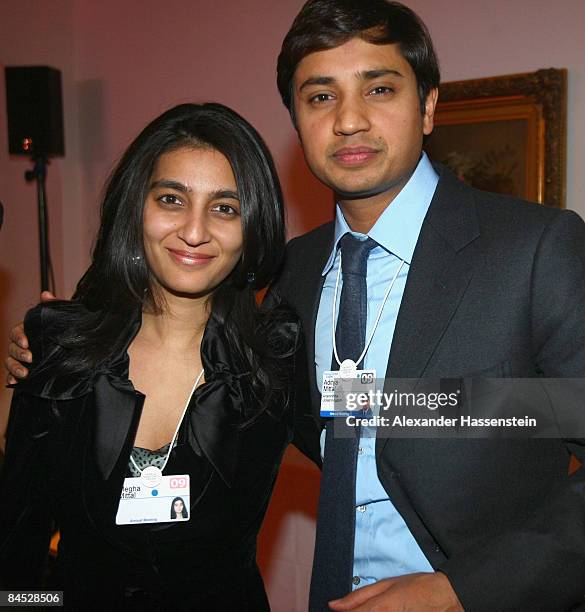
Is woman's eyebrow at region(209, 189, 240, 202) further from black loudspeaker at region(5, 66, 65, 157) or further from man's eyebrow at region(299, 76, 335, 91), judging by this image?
black loudspeaker at region(5, 66, 65, 157)

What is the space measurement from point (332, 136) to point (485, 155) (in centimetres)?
160

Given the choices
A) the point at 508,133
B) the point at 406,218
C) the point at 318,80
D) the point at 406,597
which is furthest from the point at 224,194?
the point at 508,133

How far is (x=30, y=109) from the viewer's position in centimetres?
433

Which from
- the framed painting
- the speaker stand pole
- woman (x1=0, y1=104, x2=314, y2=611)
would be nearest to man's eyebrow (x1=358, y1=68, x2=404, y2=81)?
woman (x1=0, y1=104, x2=314, y2=611)

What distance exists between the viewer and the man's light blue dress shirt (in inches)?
68.6

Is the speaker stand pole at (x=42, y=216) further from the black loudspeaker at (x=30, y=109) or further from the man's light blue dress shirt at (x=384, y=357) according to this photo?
the man's light blue dress shirt at (x=384, y=357)

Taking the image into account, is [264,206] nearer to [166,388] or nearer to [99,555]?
[166,388]

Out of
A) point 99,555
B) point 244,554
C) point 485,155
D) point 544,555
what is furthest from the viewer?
point 485,155

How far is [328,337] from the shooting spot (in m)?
1.97

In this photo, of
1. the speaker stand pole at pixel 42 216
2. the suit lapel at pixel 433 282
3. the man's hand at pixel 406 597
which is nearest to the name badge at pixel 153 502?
the man's hand at pixel 406 597

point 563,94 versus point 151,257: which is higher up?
point 563,94

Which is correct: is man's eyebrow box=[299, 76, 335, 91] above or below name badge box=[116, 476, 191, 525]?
above

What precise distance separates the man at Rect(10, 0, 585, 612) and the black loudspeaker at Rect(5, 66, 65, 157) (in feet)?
8.91

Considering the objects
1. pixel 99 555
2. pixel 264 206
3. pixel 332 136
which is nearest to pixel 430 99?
pixel 332 136
